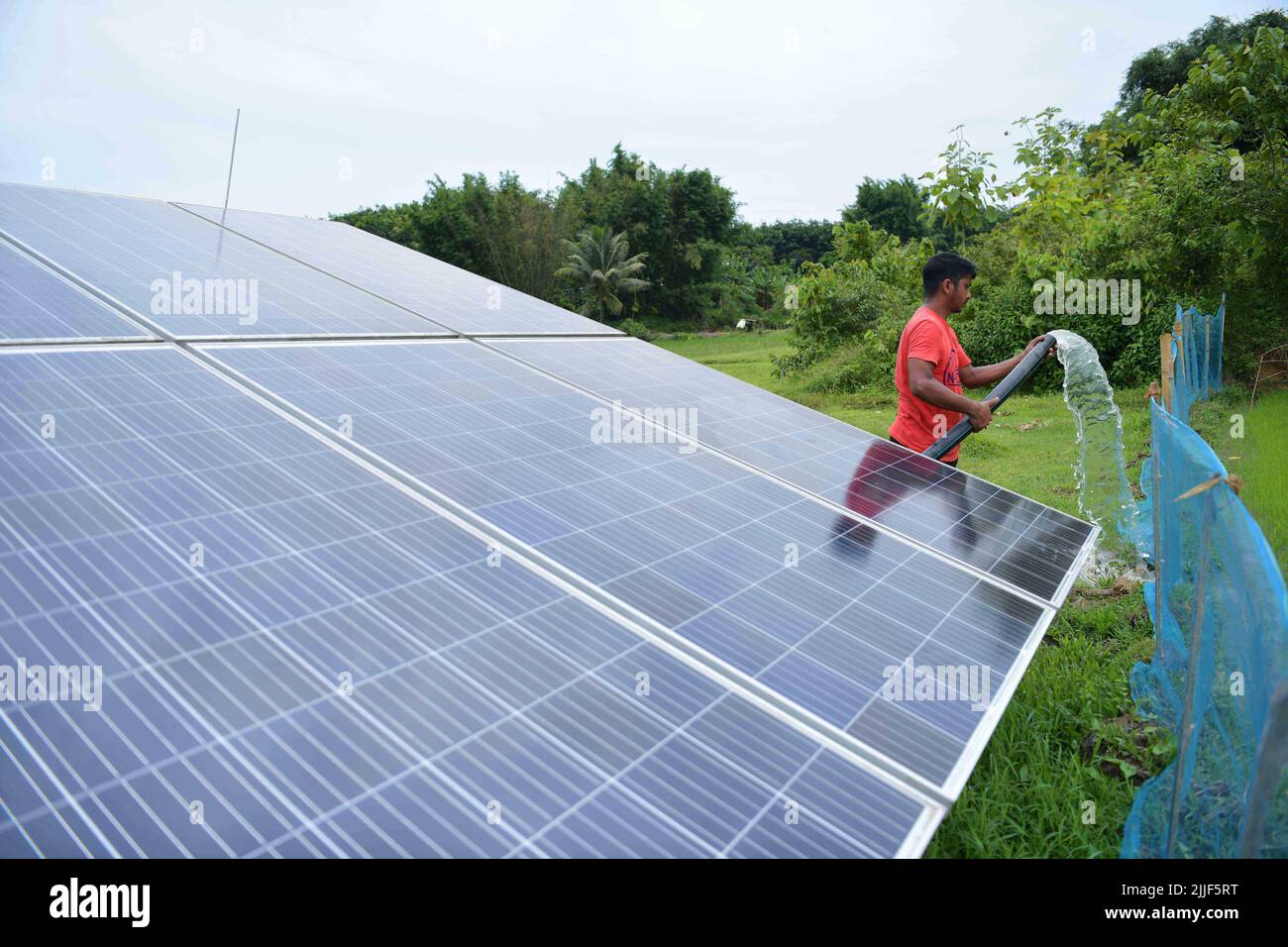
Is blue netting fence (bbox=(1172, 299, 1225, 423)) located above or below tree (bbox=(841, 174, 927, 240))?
below

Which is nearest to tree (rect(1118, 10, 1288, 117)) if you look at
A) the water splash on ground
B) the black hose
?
the water splash on ground

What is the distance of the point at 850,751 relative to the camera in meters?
2.53

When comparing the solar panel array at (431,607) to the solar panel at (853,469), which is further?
the solar panel at (853,469)

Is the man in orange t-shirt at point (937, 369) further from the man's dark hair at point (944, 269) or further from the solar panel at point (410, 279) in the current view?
the solar panel at point (410, 279)

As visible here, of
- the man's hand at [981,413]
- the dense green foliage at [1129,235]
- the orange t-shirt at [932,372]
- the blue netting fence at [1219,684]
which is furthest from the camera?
the dense green foliage at [1129,235]

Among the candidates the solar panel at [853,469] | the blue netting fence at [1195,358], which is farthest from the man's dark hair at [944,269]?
the blue netting fence at [1195,358]

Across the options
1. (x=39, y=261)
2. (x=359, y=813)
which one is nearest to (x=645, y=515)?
(x=359, y=813)

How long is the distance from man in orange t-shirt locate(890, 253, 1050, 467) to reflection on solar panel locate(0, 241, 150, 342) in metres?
4.38

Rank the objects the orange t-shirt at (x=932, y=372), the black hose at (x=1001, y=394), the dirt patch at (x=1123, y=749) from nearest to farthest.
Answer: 1. the dirt patch at (x=1123, y=749)
2. the orange t-shirt at (x=932, y=372)
3. the black hose at (x=1001, y=394)

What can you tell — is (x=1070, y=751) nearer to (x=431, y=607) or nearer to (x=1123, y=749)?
(x=1123, y=749)

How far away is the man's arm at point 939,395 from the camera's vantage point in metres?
5.57

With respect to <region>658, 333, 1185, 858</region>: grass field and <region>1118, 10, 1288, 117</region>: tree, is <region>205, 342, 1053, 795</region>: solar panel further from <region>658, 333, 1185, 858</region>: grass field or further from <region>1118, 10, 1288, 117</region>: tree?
<region>1118, 10, 1288, 117</region>: tree

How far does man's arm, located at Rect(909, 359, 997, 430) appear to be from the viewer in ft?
18.3

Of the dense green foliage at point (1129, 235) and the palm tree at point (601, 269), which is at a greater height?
the palm tree at point (601, 269)
